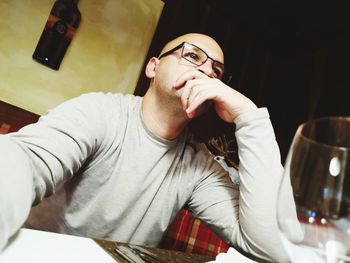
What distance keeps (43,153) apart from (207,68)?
808 millimetres

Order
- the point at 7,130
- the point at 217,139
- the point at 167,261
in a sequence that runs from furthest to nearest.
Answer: the point at 217,139, the point at 7,130, the point at 167,261

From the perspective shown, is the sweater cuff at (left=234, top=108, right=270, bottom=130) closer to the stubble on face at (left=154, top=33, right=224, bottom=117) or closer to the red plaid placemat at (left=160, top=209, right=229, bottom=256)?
the stubble on face at (left=154, top=33, right=224, bottom=117)

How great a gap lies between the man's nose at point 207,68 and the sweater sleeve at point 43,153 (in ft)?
1.48

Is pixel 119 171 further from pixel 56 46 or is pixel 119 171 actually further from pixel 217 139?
pixel 217 139

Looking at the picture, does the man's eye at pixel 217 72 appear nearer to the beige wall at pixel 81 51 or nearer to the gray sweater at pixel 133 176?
→ the gray sweater at pixel 133 176

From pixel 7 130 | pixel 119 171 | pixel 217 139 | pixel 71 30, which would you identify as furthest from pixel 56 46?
pixel 217 139

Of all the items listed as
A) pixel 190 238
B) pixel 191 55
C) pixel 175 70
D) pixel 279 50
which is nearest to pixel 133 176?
pixel 175 70

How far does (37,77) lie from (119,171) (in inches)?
51.1

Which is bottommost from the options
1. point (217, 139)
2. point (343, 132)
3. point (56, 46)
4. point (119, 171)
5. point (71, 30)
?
point (119, 171)

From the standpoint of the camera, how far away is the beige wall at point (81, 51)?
5.97 ft

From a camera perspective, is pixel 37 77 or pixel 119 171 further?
pixel 37 77

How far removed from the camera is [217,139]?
8.47 ft

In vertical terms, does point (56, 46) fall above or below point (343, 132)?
above

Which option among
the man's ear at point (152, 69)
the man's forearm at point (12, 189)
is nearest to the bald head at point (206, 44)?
the man's ear at point (152, 69)
